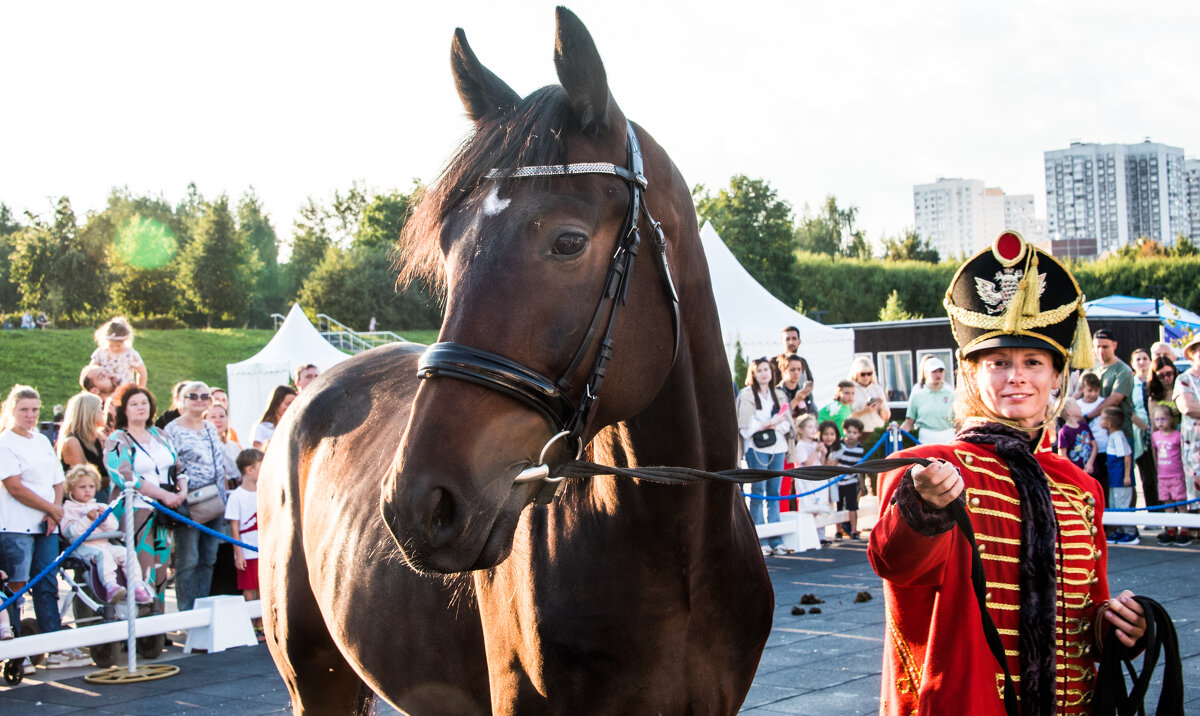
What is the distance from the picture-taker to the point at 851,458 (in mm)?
10336

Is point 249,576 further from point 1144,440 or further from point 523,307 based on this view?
point 1144,440

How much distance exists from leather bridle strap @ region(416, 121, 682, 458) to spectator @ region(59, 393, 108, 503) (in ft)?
20.6

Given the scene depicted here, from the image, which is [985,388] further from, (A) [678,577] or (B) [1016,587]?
(A) [678,577]

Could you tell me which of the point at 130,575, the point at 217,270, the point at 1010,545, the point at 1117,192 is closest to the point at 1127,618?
the point at 1010,545

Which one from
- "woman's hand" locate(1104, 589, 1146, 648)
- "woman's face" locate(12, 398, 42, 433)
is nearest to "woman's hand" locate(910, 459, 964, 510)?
"woman's hand" locate(1104, 589, 1146, 648)

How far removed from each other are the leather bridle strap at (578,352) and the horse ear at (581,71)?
0.36 feet

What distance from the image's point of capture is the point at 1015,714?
231cm

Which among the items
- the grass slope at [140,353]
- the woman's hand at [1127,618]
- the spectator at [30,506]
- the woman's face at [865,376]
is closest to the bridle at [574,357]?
the woman's hand at [1127,618]

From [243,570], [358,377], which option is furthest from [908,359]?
[358,377]

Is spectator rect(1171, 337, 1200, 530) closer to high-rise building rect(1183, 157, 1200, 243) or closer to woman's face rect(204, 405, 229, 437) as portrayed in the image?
woman's face rect(204, 405, 229, 437)

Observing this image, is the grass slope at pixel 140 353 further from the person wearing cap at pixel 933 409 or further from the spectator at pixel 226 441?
the person wearing cap at pixel 933 409

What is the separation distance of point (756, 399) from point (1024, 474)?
7565 mm

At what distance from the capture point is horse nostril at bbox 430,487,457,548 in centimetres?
177

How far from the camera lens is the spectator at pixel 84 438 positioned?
7250mm
